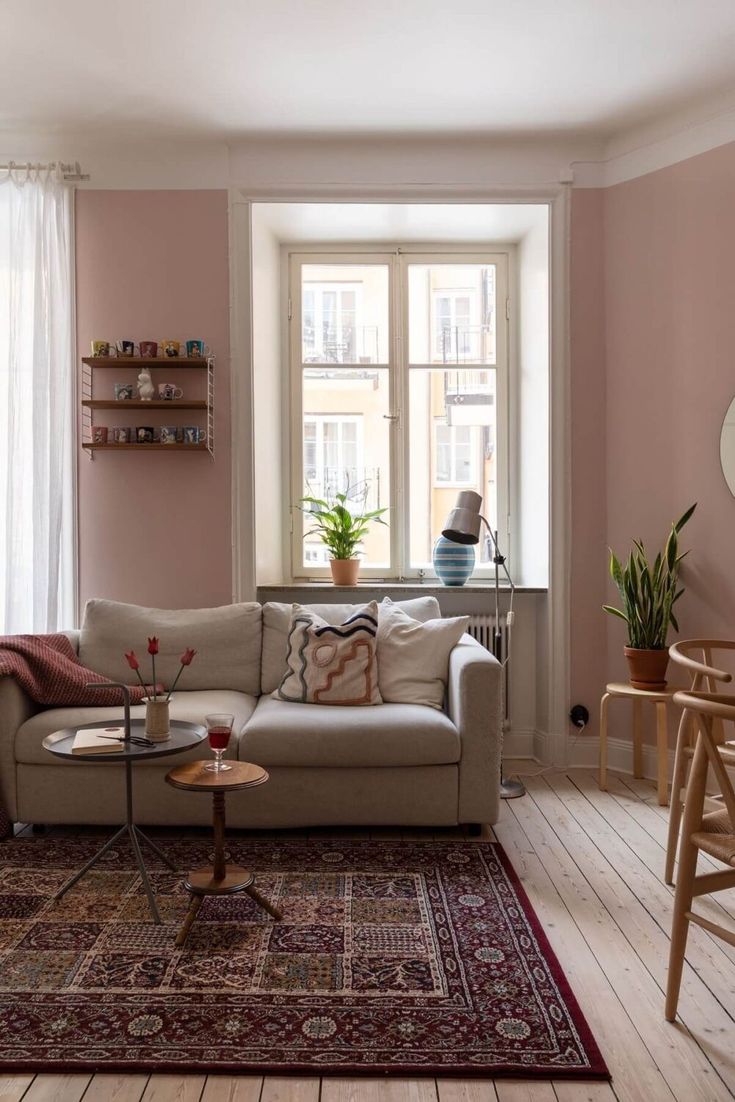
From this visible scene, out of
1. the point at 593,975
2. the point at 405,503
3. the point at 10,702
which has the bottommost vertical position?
the point at 593,975

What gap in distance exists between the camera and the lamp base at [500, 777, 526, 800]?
149 inches

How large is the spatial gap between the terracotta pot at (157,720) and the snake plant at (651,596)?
208 cm

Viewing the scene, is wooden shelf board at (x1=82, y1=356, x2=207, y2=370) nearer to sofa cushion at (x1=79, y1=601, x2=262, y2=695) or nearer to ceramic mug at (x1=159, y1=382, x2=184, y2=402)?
ceramic mug at (x1=159, y1=382, x2=184, y2=402)

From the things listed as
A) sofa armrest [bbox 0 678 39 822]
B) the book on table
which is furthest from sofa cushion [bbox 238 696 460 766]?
sofa armrest [bbox 0 678 39 822]

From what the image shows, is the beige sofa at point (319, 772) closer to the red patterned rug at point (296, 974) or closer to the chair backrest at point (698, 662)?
the red patterned rug at point (296, 974)

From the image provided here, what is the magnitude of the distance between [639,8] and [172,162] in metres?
2.22

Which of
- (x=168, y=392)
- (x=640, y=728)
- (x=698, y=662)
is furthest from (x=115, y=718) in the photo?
(x=640, y=728)

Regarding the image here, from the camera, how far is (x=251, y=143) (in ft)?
13.8

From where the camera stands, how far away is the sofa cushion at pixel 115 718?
3223 mm

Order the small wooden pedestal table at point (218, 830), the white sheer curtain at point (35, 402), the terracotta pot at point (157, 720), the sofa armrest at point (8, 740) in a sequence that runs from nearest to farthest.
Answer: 1. the small wooden pedestal table at point (218, 830)
2. the terracotta pot at point (157, 720)
3. the sofa armrest at point (8, 740)
4. the white sheer curtain at point (35, 402)

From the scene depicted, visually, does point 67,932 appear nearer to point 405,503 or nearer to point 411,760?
point 411,760

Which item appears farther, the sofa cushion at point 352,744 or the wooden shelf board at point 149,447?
the wooden shelf board at point 149,447

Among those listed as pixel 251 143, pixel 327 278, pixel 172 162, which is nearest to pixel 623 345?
pixel 327 278

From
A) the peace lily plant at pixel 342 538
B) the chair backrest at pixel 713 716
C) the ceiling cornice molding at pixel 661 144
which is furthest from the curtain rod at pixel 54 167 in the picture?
the chair backrest at pixel 713 716
